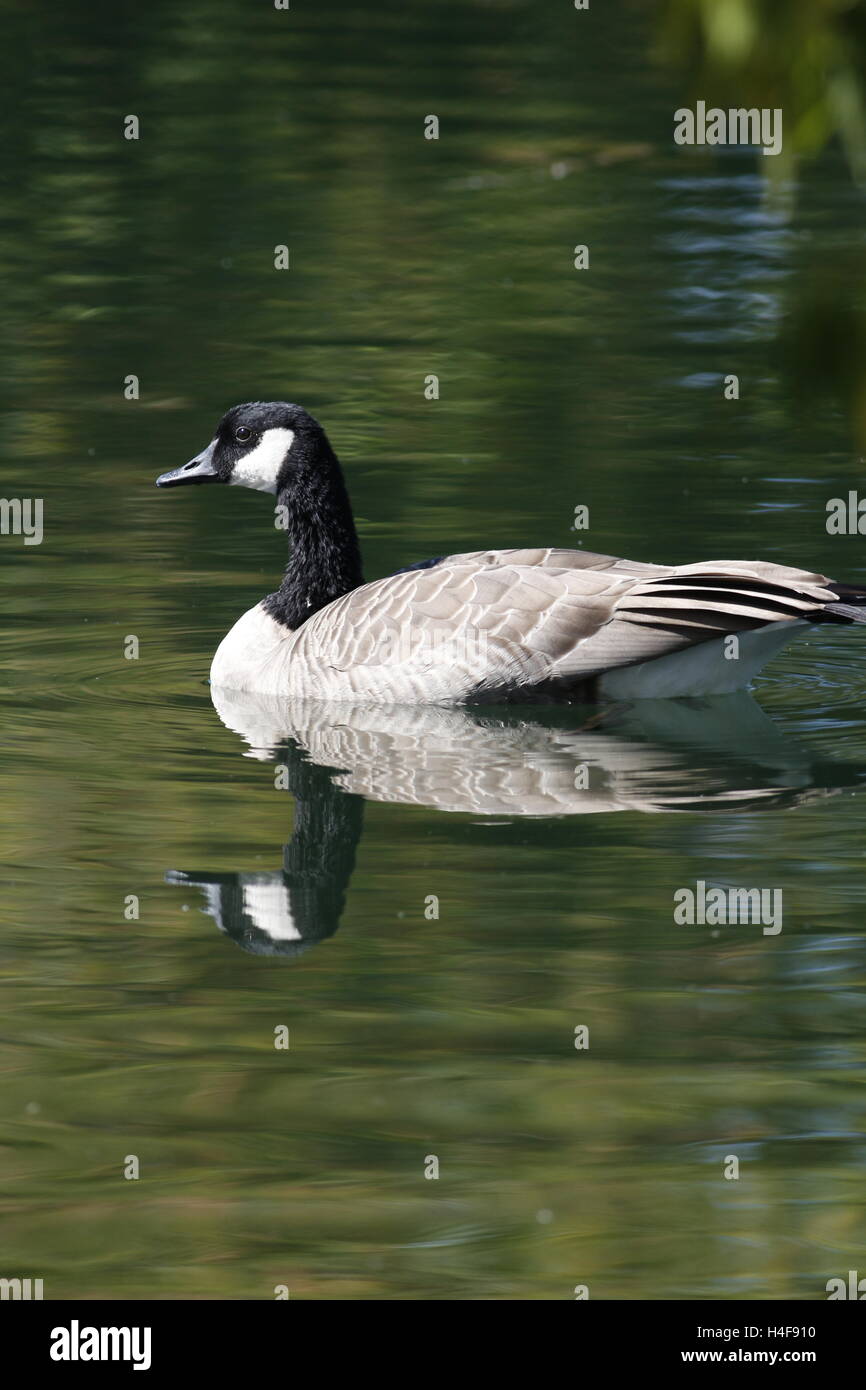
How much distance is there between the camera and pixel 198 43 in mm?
33406

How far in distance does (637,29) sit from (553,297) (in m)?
15.5

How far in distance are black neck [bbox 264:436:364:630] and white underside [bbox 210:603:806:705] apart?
37cm

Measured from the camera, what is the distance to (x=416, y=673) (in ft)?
36.9

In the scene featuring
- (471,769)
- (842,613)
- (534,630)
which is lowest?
(471,769)

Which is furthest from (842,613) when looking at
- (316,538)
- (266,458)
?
(266,458)

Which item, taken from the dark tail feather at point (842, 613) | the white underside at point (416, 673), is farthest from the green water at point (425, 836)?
the dark tail feather at point (842, 613)

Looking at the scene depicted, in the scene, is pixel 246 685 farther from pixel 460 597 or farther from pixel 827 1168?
pixel 827 1168

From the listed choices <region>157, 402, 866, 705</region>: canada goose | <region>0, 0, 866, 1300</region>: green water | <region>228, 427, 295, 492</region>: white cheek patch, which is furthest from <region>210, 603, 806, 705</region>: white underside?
<region>228, 427, 295, 492</region>: white cheek patch

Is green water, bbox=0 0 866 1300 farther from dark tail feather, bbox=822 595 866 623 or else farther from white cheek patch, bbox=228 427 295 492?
white cheek patch, bbox=228 427 295 492

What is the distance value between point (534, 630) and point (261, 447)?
7.29ft

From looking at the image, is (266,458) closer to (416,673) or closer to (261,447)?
(261,447)

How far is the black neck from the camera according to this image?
12312 mm

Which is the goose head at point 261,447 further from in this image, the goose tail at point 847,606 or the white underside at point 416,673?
the goose tail at point 847,606

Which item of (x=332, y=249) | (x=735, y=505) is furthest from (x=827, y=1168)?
(x=332, y=249)
